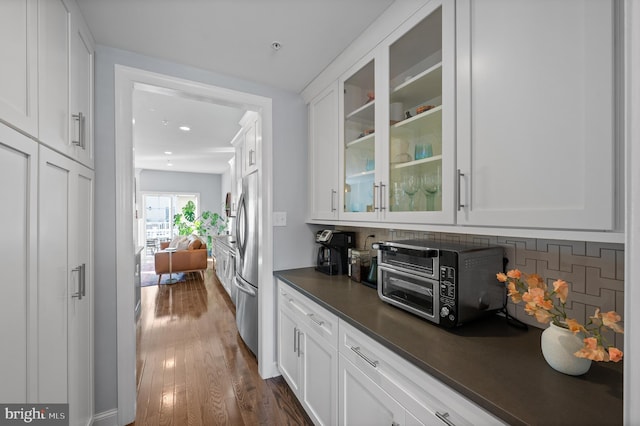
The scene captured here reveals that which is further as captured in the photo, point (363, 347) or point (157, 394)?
point (157, 394)

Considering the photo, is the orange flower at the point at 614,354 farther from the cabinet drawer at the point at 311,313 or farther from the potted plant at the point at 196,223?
the potted plant at the point at 196,223

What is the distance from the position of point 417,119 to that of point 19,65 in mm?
1504

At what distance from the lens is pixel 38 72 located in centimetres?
92

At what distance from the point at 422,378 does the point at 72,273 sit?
1.58m

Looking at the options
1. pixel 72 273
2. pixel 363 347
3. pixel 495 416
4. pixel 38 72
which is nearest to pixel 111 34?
pixel 38 72

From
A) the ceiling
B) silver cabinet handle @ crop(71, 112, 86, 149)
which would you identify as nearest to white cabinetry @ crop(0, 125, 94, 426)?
silver cabinet handle @ crop(71, 112, 86, 149)

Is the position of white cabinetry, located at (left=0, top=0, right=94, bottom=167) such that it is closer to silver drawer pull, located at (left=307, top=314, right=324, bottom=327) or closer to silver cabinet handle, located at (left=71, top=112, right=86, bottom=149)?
silver cabinet handle, located at (left=71, top=112, right=86, bottom=149)

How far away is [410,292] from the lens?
1.32 metres

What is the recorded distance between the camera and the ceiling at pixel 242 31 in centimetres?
138

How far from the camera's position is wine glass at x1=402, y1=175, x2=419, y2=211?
1.37 metres

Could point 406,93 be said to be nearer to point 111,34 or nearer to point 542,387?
point 542,387

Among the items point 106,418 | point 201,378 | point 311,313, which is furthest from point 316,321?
point 106,418

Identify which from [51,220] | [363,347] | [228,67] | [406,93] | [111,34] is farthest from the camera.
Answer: [228,67]

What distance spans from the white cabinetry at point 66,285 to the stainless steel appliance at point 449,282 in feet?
4.78
